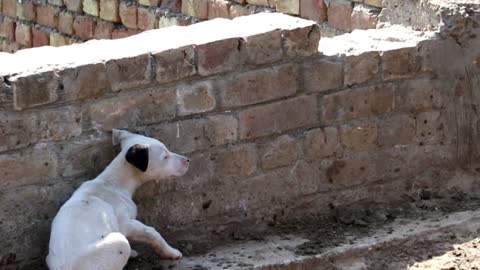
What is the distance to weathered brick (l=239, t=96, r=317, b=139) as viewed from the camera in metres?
5.85

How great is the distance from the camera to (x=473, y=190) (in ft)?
21.4

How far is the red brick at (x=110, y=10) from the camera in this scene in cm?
1041

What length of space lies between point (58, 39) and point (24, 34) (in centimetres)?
69

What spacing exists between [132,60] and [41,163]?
63cm

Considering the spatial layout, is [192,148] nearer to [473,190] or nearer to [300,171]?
[300,171]

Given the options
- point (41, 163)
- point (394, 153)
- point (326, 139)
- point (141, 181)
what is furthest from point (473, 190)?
point (41, 163)

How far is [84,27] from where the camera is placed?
10812mm

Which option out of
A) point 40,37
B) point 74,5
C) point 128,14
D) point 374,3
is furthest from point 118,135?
point 40,37

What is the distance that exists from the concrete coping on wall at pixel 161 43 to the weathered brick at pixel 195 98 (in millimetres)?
208

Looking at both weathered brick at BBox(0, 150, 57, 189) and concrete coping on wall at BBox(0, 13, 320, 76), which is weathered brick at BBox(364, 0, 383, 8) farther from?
weathered brick at BBox(0, 150, 57, 189)

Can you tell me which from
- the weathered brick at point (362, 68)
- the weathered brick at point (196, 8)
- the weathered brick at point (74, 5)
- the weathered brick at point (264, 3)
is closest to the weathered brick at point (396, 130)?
the weathered brick at point (362, 68)

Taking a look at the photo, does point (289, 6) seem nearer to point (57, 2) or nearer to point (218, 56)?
point (218, 56)

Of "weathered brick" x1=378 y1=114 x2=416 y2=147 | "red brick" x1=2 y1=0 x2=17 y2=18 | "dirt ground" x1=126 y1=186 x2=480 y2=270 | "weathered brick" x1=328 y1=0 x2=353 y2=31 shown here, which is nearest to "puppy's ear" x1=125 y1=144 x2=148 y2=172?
"dirt ground" x1=126 y1=186 x2=480 y2=270

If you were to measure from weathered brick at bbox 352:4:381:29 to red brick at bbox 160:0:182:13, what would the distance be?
2322 millimetres
